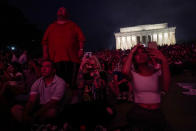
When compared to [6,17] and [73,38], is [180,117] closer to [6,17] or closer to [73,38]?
[73,38]

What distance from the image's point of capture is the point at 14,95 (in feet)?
17.3

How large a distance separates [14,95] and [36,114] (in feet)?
7.04

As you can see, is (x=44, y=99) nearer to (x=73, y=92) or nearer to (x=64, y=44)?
(x=73, y=92)

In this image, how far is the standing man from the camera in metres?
4.13

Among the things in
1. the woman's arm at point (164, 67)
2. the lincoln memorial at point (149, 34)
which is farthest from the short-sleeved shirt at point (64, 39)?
the lincoln memorial at point (149, 34)

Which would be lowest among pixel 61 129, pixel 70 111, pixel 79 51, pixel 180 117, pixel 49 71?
pixel 180 117

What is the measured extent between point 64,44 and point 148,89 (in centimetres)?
193

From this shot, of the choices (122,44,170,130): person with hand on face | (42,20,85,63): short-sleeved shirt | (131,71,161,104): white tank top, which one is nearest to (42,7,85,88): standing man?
(42,20,85,63): short-sleeved shirt

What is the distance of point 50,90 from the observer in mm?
3650

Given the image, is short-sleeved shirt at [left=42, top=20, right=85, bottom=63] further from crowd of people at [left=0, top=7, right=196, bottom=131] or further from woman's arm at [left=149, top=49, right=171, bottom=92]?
woman's arm at [left=149, top=49, right=171, bottom=92]

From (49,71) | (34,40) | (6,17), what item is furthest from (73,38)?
(34,40)

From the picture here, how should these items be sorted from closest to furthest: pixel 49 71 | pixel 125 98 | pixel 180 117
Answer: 1. pixel 49 71
2. pixel 180 117
3. pixel 125 98

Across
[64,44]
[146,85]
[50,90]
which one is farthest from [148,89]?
[64,44]

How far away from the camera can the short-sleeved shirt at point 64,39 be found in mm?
4129
